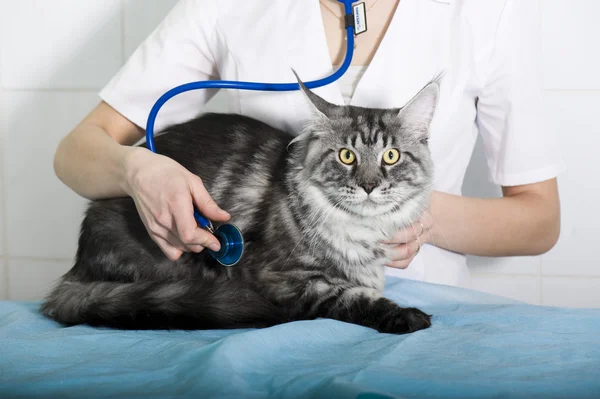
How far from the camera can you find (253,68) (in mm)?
1573

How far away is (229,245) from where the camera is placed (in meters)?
1.18

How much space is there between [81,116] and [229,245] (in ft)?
4.33

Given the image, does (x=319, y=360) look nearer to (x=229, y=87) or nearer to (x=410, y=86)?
(x=229, y=87)

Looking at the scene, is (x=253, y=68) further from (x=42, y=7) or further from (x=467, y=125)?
(x=42, y=7)

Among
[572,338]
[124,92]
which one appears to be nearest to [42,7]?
[124,92]

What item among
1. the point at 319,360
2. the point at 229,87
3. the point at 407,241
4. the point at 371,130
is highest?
the point at 229,87

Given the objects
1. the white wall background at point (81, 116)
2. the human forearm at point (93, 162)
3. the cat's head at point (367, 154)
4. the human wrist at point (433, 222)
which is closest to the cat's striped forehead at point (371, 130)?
the cat's head at point (367, 154)

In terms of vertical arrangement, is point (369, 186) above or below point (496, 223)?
above

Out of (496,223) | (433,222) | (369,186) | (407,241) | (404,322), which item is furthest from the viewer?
(496,223)

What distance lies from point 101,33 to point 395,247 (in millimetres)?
1430

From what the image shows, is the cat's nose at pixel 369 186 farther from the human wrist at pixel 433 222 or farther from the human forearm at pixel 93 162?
the human forearm at pixel 93 162

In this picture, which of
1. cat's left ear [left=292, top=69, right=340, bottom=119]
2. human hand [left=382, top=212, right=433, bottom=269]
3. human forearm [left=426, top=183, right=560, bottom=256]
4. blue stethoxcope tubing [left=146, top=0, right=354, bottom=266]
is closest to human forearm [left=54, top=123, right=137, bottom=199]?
blue stethoxcope tubing [left=146, top=0, right=354, bottom=266]

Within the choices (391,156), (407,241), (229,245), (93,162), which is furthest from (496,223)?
(93,162)

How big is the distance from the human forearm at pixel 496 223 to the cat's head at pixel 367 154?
9.6 inches
